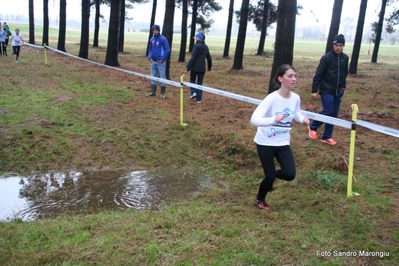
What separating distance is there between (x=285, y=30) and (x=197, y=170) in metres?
4.70

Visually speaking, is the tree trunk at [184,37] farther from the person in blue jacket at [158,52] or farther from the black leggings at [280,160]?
the black leggings at [280,160]

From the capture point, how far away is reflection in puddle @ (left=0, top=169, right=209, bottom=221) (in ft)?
17.6

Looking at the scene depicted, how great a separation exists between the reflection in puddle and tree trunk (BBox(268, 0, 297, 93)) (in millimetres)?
4341

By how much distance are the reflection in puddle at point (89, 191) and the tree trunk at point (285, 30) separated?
4341 mm

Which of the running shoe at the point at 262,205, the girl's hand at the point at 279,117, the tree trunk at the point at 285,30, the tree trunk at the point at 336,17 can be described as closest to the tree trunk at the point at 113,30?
the tree trunk at the point at 336,17

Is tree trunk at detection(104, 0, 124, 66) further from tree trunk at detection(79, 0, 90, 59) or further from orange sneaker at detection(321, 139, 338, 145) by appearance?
orange sneaker at detection(321, 139, 338, 145)

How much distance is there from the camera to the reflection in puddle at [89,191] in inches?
211

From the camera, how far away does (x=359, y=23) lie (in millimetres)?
19031

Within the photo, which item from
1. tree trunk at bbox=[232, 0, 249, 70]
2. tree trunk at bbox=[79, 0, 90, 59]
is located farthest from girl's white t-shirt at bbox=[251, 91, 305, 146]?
tree trunk at bbox=[79, 0, 90, 59]

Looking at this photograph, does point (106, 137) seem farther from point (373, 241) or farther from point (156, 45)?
point (373, 241)

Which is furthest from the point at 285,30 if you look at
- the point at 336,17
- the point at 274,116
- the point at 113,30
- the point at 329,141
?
the point at 113,30

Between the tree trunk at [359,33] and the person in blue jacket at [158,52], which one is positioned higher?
the tree trunk at [359,33]

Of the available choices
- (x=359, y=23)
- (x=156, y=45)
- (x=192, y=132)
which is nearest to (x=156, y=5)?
(x=359, y=23)

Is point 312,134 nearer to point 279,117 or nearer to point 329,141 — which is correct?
point 329,141
